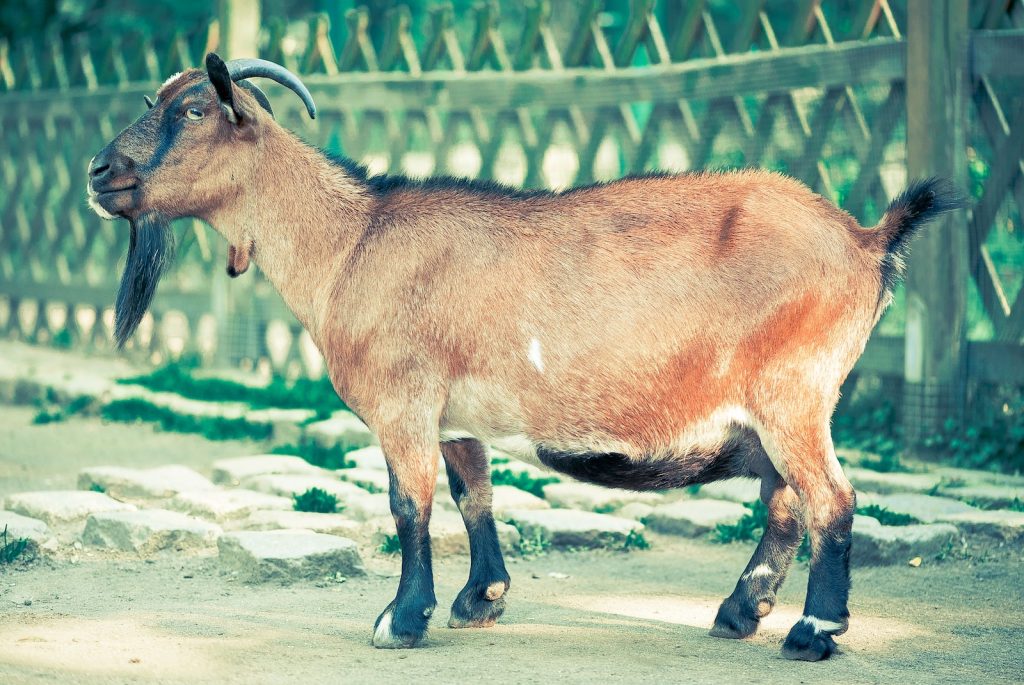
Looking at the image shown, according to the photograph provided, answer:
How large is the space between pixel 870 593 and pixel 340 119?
6.65 meters

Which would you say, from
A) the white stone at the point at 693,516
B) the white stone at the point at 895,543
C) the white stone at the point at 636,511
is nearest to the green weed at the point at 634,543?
the white stone at the point at 693,516

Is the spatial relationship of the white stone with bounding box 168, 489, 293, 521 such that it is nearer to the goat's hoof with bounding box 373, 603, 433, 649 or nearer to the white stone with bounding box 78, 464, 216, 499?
the white stone with bounding box 78, 464, 216, 499

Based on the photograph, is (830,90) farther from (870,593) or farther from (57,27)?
(57,27)

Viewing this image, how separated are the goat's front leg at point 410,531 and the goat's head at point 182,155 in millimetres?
973

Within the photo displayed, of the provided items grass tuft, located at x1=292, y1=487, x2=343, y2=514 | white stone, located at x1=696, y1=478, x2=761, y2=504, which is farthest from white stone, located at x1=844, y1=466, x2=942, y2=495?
grass tuft, located at x1=292, y1=487, x2=343, y2=514

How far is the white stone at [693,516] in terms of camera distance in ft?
21.0

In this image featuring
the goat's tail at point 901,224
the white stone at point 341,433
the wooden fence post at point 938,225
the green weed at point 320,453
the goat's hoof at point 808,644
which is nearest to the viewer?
the goat's hoof at point 808,644

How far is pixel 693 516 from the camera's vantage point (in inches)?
254

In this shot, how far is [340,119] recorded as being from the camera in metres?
10.8

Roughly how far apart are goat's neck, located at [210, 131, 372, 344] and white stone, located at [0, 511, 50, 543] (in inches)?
68.2

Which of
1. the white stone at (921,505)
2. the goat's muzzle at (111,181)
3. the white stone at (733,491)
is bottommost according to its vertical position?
the white stone at (733,491)

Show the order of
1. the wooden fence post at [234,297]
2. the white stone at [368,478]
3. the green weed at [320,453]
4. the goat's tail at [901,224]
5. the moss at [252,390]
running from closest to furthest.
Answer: the goat's tail at [901,224] → the white stone at [368,478] → the green weed at [320,453] → the moss at [252,390] → the wooden fence post at [234,297]

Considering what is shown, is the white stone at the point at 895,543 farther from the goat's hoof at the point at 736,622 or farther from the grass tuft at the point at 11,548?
the grass tuft at the point at 11,548

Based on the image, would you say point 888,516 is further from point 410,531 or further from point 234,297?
point 234,297
